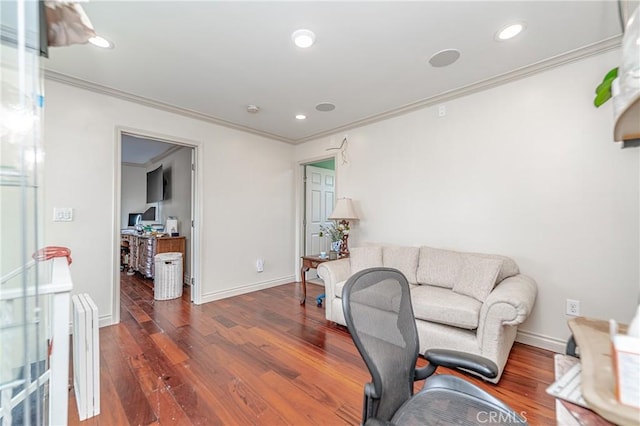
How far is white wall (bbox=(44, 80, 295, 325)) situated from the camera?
2.68 meters

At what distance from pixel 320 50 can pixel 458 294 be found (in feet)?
7.82

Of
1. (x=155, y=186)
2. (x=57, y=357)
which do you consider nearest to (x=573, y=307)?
(x=57, y=357)

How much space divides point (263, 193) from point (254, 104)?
152 cm

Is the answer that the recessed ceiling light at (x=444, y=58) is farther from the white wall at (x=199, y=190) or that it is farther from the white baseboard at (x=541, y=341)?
the white wall at (x=199, y=190)

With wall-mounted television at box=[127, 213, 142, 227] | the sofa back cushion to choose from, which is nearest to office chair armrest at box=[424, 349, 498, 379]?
the sofa back cushion

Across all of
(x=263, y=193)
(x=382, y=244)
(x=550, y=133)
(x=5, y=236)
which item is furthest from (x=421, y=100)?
(x=5, y=236)

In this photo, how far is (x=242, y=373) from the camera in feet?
6.63

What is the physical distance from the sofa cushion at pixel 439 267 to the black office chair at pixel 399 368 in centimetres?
153

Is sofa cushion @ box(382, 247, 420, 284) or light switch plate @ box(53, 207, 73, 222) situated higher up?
light switch plate @ box(53, 207, 73, 222)

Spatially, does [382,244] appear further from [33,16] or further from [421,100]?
[33,16]

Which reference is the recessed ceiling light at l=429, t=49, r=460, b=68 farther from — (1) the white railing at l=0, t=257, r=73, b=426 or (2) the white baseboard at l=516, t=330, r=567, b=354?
(1) the white railing at l=0, t=257, r=73, b=426

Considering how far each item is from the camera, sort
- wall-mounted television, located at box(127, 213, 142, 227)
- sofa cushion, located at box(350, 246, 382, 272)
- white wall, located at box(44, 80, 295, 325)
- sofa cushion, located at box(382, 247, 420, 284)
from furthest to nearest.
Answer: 1. wall-mounted television, located at box(127, 213, 142, 227)
2. sofa cushion, located at box(350, 246, 382, 272)
3. sofa cushion, located at box(382, 247, 420, 284)
4. white wall, located at box(44, 80, 295, 325)

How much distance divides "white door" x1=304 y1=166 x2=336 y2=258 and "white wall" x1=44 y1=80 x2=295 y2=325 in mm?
389

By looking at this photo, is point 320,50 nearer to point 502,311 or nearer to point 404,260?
point 404,260
